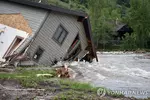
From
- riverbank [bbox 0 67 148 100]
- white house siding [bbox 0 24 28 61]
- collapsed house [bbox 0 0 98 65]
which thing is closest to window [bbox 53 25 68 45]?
collapsed house [bbox 0 0 98 65]

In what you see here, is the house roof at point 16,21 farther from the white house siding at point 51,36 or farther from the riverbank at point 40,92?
the riverbank at point 40,92

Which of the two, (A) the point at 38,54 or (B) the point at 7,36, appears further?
(A) the point at 38,54

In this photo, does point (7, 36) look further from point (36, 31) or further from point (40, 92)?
point (40, 92)

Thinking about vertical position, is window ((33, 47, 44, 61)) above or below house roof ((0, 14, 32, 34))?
below

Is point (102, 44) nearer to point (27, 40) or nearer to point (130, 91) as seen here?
point (27, 40)

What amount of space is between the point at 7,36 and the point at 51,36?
3.05m

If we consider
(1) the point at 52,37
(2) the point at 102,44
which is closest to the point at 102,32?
(2) the point at 102,44

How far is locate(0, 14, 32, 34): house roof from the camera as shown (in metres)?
24.6

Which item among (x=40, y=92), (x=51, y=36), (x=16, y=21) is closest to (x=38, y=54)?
(x=51, y=36)

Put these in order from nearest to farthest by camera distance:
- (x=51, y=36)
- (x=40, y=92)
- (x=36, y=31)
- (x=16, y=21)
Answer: (x=40, y=92) < (x=36, y=31) < (x=16, y=21) < (x=51, y=36)

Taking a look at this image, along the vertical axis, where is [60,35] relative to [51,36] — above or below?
above

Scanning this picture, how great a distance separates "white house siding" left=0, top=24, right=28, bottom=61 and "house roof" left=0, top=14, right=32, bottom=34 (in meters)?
0.30

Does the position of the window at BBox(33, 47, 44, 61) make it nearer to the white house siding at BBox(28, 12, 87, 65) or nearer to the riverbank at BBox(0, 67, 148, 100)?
the white house siding at BBox(28, 12, 87, 65)

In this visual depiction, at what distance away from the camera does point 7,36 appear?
24406mm
